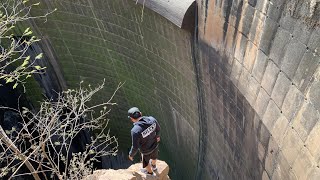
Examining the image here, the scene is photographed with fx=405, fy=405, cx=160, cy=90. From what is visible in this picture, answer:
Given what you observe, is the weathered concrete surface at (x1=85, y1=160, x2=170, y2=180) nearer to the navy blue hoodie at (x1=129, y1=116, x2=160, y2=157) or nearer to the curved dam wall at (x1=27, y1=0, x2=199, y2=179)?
the navy blue hoodie at (x1=129, y1=116, x2=160, y2=157)

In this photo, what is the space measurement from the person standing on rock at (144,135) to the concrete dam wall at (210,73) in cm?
99

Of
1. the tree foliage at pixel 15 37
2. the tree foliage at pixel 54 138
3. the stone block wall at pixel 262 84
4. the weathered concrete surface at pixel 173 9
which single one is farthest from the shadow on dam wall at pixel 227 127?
the tree foliage at pixel 15 37

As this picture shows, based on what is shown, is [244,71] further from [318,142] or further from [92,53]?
[92,53]

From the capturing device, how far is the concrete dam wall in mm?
3221

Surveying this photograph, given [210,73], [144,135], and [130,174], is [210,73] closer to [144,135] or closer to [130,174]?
[144,135]

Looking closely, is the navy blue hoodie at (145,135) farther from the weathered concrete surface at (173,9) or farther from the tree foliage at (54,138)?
the weathered concrete surface at (173,9)

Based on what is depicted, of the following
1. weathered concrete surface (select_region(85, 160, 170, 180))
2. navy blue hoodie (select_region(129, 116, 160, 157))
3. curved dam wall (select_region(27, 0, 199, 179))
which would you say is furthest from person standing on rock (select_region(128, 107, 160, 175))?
curved dam wall (select_region(27, 0, 199, 179))

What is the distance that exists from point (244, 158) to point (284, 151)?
55.5 inches

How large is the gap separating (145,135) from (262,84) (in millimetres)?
1766

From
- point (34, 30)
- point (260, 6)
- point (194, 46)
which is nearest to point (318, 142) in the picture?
point (260, 6)

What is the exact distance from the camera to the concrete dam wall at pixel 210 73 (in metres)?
3.22

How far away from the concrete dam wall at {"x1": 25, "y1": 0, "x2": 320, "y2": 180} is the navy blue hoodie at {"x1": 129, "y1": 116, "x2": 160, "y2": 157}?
3.25 feet

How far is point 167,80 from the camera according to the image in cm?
729

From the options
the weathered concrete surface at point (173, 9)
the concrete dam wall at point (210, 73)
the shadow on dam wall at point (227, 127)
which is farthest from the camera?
the weathered concrete surface at point (173, 9)
